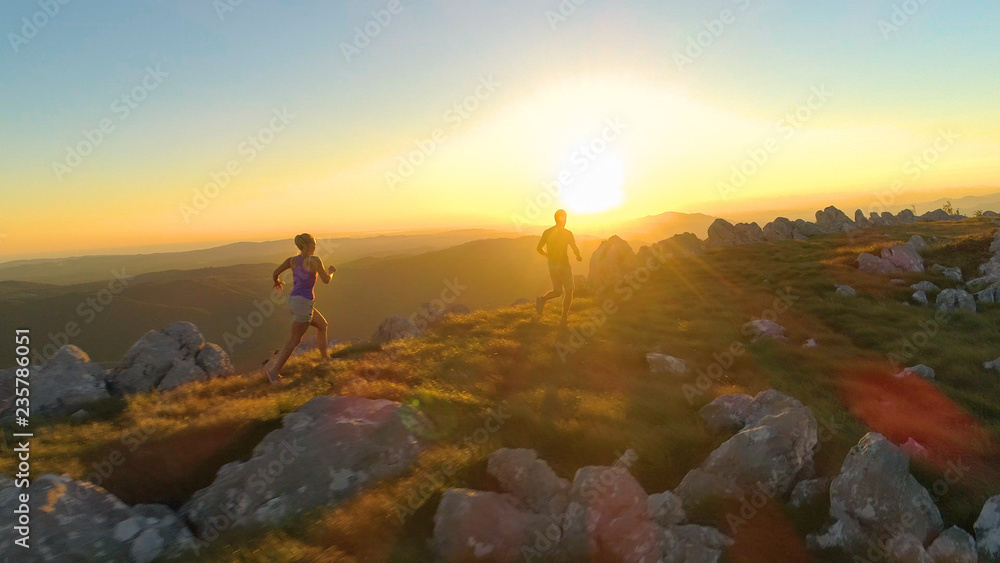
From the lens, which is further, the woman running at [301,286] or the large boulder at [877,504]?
the woman running at [301,286]

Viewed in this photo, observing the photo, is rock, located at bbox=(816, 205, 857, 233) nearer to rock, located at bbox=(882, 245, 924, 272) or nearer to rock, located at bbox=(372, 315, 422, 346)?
rock, located at bbox=(882, 245, 924, 272)

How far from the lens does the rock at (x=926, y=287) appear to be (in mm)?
20736

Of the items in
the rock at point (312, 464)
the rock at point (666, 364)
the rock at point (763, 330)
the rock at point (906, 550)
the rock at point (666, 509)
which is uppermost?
the rock at point (312, 464)

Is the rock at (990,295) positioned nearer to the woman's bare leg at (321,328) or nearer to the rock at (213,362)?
the woman's bare leg at (321,328)

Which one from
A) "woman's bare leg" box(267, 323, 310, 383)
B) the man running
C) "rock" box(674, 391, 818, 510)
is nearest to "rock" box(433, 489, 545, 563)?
"rock" box(674, 391, 818, 510)

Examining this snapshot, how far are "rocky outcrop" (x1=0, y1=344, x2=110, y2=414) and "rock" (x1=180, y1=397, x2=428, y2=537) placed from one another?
5841 millimetres

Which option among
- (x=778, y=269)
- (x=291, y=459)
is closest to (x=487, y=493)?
(x=291, y=459)

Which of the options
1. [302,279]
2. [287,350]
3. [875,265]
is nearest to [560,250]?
[302,279]

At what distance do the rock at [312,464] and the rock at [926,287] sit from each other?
24.0 meters

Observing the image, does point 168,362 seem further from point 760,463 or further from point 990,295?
point 990,295

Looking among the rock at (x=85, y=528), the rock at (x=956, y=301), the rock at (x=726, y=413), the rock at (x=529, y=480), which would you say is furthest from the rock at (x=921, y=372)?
the rock at (x=85, y=528)

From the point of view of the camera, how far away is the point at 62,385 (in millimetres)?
10102

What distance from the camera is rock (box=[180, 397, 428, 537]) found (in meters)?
6.22

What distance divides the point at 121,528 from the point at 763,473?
8296 millimetres
